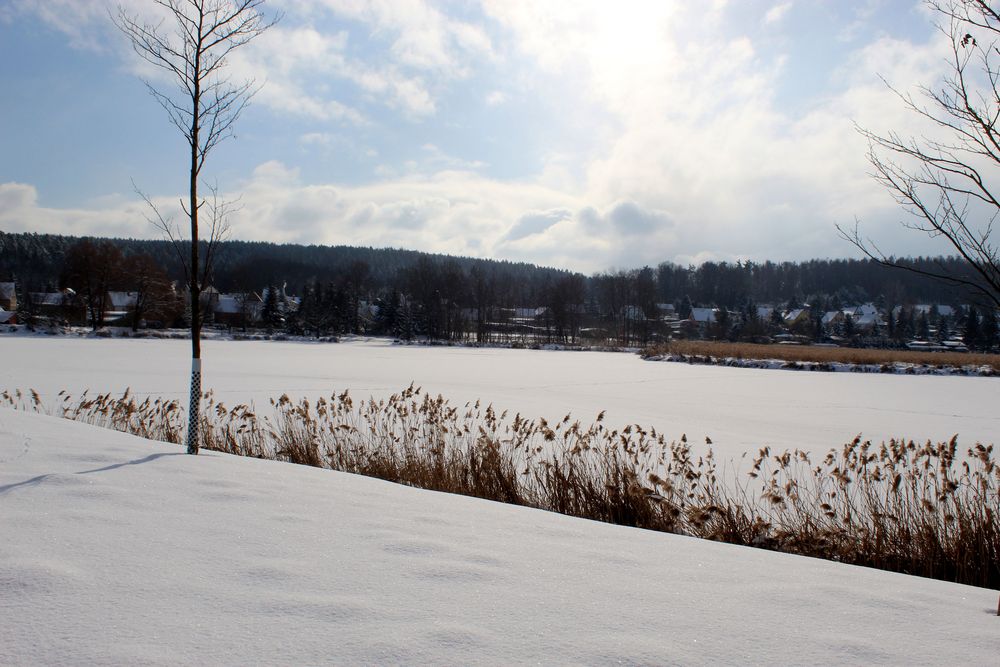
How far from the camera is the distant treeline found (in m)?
87.8

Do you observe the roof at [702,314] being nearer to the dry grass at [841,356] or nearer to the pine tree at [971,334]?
the pine tree at [971,334]

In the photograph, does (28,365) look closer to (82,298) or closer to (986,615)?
(986,615)

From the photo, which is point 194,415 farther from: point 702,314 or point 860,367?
point 702,314

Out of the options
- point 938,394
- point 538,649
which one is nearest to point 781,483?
point 538,649

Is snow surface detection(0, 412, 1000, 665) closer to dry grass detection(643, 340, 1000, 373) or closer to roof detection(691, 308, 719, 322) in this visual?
dry grass detection(643, 340, 1000, 373)

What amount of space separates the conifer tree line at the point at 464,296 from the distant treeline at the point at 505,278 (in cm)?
40

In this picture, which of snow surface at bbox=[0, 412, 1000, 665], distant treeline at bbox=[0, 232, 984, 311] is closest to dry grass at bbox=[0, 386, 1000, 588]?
snow surface at bbox=[0, 412, 1000, 665]

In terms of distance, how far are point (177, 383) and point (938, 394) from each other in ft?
80.9

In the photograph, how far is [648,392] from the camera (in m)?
19.4

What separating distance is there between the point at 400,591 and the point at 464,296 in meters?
81.0

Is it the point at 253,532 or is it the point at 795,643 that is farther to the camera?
the point at 253,532

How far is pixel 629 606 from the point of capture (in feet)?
8.95

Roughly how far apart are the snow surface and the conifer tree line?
2744 cm

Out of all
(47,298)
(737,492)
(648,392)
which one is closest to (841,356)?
(648,392)
